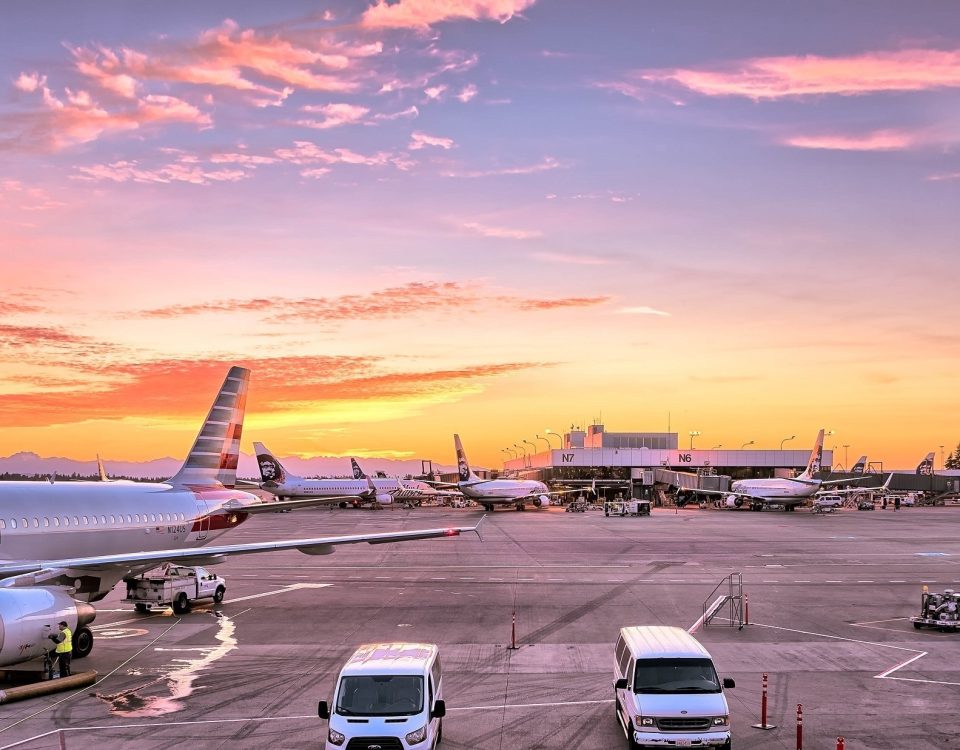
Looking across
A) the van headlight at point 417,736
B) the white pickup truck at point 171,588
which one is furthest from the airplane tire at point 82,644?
the van headlight at point 417,736

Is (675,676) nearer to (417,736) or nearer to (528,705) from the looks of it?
(528,705)

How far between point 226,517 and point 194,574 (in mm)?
4388

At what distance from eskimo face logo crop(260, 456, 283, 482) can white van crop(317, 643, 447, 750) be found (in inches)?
5196

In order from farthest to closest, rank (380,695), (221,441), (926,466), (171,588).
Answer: (926,466) < (221,441) < (171,588) < (380,695)

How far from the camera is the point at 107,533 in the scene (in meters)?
35.4

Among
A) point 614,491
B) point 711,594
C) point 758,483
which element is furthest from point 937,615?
point 614,491

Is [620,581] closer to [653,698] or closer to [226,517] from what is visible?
[226,517]

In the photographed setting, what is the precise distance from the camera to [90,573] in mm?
30469

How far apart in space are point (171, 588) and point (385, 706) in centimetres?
2211

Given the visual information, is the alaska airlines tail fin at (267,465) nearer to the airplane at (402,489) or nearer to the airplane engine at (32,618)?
the airplane at (402,489)

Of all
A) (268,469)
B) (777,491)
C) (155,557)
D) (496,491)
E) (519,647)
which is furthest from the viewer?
(268,469)

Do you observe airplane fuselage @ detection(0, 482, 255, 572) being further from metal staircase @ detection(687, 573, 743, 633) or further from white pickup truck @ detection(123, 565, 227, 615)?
metal staircase @ detection(687, 573, 743, 633)

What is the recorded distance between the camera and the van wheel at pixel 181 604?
38.2 meters

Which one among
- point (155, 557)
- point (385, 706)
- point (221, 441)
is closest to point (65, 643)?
point (155, 557)
